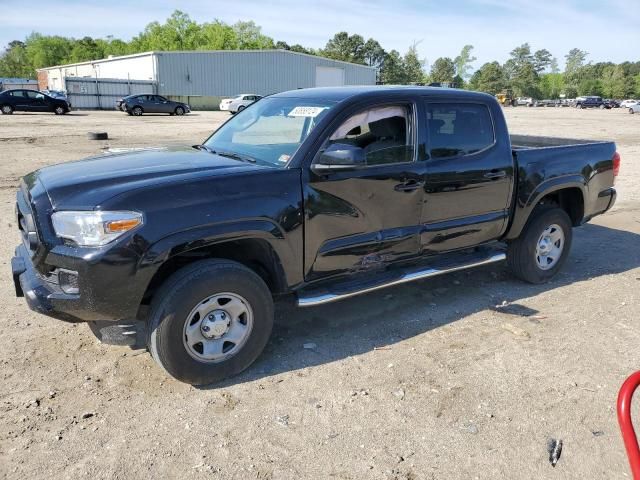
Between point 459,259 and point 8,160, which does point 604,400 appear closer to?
point 459,259

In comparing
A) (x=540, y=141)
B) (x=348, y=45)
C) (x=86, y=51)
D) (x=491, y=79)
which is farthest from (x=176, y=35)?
(x=540, y=141)

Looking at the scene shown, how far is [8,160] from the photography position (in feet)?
42.6

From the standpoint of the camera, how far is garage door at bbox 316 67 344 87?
57.0 metres

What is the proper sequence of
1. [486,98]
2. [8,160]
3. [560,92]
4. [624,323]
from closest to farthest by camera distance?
[624,323]
[486,98]
[8,160]
[560,92]

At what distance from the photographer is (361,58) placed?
126 m

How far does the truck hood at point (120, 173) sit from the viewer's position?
10.1 feet

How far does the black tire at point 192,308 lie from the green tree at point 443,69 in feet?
468

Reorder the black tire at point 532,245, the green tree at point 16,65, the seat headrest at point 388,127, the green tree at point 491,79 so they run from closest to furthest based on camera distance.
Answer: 1. the seat headrest at point 388,127
2. the black tire at point 532,245
3. the green tree at point 16,65
4. the green tree at point 491,79

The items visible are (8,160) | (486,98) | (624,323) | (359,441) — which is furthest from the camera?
(8,160)

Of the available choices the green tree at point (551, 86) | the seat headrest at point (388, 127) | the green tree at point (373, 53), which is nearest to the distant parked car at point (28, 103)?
→ the seat headrest at point (388, 127)

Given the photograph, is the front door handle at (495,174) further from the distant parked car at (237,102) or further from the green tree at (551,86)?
the green tree at (551,86)

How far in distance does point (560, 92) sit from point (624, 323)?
138 meters

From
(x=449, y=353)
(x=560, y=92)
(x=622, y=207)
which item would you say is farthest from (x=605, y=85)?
(x=449, y=353)

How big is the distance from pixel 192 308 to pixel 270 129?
1655 millimetres
